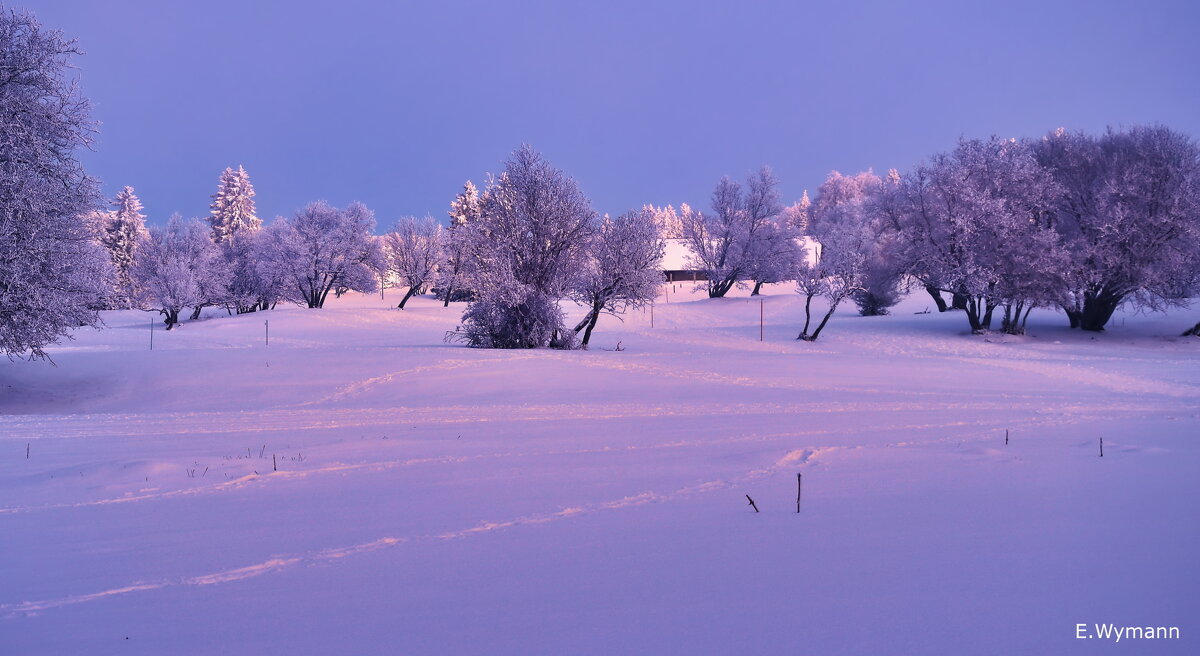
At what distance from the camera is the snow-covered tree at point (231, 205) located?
243 ft

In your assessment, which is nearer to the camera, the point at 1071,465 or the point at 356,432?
the point at 1071,465

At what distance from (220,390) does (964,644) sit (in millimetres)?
18017

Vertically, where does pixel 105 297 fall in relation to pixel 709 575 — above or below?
above

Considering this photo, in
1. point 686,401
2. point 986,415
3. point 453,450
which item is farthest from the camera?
point 686,401

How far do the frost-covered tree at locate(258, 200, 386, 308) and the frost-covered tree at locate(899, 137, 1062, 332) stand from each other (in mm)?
41014

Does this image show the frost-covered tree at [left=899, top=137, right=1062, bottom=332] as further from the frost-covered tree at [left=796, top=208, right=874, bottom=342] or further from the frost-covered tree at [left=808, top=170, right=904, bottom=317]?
the frost-covered tree at [left=796, top=208, right=874, bottom=342]

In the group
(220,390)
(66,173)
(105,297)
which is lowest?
(220,390)

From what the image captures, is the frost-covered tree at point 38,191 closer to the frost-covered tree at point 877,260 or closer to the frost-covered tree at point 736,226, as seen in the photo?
the frost-covered tree at point 877,260

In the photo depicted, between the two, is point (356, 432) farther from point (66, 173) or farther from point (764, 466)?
point (66, 173)

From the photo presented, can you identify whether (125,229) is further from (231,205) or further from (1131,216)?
(1131,216)

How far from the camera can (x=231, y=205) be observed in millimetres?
75062

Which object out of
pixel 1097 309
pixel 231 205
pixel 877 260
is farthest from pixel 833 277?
pixel 231 205

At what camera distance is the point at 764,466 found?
786 centimetres

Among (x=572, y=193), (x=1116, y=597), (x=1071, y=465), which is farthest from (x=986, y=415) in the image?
(x=572, y=193)
